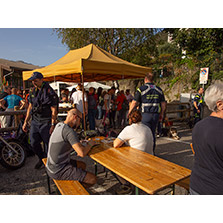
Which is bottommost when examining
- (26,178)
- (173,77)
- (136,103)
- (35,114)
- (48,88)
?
(26,178)

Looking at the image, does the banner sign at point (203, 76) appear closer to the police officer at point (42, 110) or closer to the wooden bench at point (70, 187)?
the police officer at point (42, 110)

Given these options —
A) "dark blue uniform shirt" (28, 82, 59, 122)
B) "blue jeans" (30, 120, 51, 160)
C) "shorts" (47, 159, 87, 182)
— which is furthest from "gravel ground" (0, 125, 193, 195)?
"dark blue uniform shirt" (28, 82, 59, 122)

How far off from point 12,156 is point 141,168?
3104 millimetres

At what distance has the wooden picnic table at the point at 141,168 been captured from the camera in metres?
1.56

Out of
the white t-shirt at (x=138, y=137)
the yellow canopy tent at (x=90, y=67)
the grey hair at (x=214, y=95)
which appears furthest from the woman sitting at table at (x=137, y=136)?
the yellow canopy tent at (x=90, y=67)

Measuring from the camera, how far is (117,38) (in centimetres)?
1381

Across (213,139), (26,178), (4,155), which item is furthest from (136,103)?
(4,155)

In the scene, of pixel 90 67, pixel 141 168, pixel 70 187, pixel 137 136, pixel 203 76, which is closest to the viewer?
pixel 141 168

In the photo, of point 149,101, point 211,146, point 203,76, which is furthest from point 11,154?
point 203,76

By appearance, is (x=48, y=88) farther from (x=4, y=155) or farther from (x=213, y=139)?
(x=213, y=139)

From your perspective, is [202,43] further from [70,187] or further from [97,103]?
[70,187]

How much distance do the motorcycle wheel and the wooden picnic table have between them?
6.95 ft

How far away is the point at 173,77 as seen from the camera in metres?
13.3

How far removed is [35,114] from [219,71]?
11532mm
